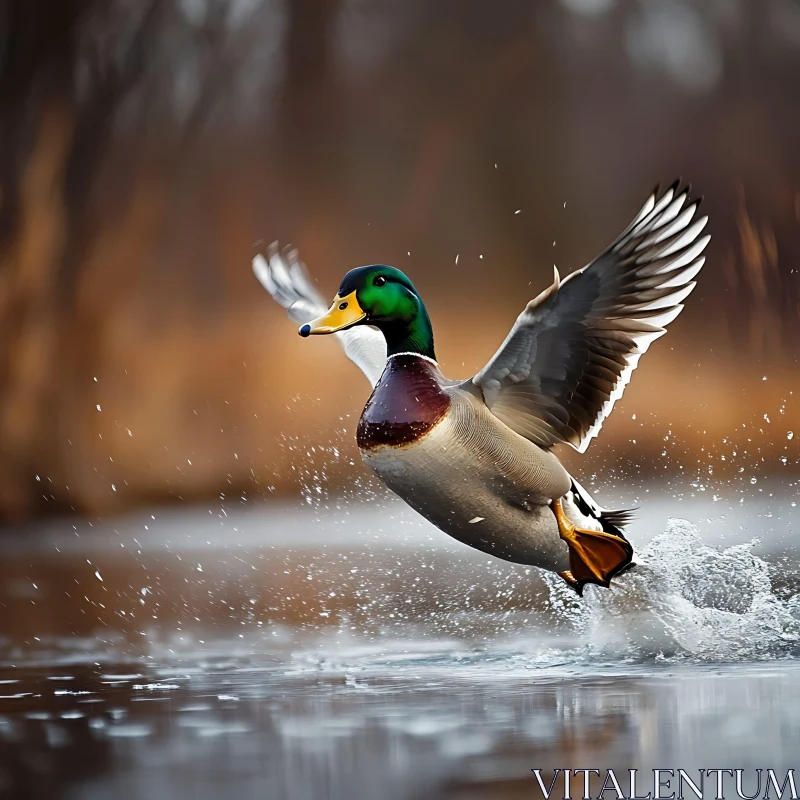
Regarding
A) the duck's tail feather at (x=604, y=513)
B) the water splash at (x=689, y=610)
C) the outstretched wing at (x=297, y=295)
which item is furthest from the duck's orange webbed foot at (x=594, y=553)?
the outstretched wing at (x=297, y=295)

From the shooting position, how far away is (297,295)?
12.9 feet

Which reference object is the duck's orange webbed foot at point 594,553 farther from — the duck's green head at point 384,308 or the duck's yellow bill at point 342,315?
the duck's yellow bill at point 342,315

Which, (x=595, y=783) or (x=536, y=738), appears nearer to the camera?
(x=595, y=783)

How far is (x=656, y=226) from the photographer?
2.56 metres

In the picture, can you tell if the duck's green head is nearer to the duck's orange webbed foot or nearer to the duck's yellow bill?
the duck's yellow bill

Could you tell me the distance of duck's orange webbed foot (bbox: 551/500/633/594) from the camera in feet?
9.48

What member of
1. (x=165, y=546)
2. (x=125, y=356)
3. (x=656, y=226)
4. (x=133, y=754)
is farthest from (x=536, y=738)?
(x=125, y=356)

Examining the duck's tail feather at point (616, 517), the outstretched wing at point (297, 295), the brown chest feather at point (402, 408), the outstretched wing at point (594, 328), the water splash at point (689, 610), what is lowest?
the water splash at point (689, 610)

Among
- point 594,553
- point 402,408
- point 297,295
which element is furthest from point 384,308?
point 297,295

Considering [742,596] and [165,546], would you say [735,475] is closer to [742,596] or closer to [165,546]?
[165,546]

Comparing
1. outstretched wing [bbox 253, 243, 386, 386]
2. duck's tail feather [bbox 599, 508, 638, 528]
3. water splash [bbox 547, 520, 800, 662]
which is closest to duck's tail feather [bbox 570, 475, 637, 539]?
duck's tail feather [bbox 599, 508, 638, 528]

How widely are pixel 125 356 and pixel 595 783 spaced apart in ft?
20.6

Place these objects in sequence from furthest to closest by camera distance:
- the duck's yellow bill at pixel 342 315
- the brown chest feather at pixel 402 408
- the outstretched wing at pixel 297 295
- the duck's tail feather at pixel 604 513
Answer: the outstretched wing at pixel 297 295, the duck's tail feather at pixel 604 513, the duck's yellow bill at pixel 342 315, the brown chest feather at pixel 402 408

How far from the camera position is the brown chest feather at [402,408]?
8.79 feet
